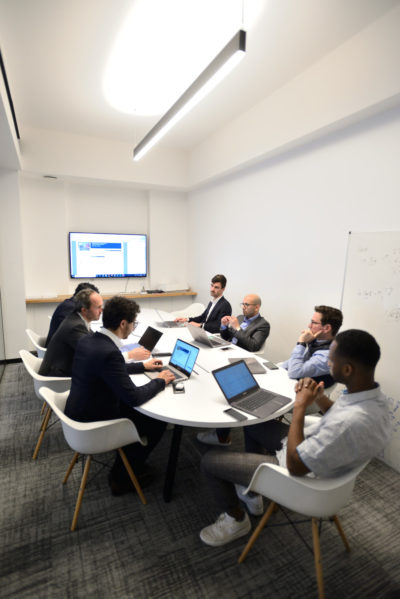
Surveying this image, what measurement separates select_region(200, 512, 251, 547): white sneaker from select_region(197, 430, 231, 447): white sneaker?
79 centimetres

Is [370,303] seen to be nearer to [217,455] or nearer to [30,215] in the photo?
[217,455]

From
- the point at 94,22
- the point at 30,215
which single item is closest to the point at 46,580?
the point at 94,22

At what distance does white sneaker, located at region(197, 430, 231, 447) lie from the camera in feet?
8.60

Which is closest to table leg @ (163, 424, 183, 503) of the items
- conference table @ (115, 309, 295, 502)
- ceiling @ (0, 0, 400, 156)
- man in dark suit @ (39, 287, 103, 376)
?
conference table @ (115, 309, 295, 502)

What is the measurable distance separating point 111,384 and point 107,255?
4153 millimetres

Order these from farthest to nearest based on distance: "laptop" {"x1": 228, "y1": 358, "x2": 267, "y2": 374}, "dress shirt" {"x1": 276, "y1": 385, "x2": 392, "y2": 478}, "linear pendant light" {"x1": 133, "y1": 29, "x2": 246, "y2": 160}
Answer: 1. "laptop" {"x1": 228, "y1": 358, "x2": 267, "y2": 374}
2. "linear pendant light" {"x1": 133, "y1": 29, "x2": 246, "y2": 160}
3. "dress shirt" {"x1": 276, "y1": 385, "x2": 392, "y2": 478}

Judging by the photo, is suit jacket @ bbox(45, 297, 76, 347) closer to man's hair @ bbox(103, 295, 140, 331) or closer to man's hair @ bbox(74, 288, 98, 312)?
man's hair @ bbox(74, 288, 98, 312)

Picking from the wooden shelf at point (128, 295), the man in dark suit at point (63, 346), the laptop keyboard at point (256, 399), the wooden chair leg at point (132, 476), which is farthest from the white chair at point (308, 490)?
the wooden shelf at point (128, 295)

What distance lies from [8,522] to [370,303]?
302cm

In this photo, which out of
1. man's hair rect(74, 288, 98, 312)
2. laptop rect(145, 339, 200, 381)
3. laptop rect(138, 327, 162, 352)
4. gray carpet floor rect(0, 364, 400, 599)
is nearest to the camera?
gray carpet floor rect(0, 364, 400, 599)

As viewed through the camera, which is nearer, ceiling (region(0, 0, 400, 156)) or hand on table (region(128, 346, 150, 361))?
ceiling (region(0, 0, 400, 156))

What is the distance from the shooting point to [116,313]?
191cm

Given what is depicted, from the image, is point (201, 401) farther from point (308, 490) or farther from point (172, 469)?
point (308, 490)

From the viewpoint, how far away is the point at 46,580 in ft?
5.11
